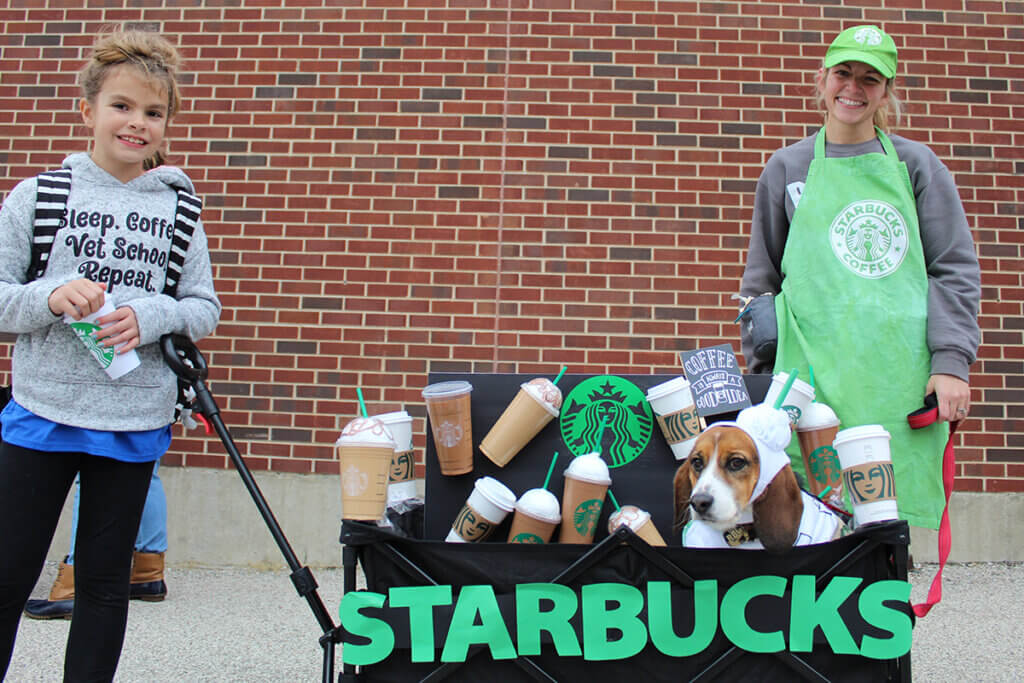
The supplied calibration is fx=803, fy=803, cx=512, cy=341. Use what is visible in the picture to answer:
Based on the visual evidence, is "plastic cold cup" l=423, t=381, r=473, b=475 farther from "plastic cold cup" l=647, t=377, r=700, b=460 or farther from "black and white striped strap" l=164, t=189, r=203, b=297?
"black and white striped strap" l=164, t=189, r=203, b=297

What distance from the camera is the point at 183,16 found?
4.77 meters

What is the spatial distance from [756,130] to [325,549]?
11.1ft

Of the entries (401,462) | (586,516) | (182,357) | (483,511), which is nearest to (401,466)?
(401,462)

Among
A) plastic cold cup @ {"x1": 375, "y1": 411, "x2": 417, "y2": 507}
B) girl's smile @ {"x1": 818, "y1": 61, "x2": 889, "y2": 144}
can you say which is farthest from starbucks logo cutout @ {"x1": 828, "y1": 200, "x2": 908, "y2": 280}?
plastic cold cup @ {"x1": 375, "y1": 411, "x2": 417, "y2": 507}

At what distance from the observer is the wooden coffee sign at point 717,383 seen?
2.03 meters

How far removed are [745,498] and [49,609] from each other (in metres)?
3.20

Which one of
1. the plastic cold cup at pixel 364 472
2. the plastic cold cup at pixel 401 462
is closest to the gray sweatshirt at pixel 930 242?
the plastic cold cup at pixel 401 462

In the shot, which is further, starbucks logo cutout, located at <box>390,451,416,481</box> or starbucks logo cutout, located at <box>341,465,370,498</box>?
starbucks logo cutout, located at <box>390,451,416,481</box>

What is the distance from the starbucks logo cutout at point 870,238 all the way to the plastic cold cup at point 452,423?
1.11 m

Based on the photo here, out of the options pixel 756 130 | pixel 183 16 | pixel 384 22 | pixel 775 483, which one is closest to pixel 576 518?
pixel 775 483

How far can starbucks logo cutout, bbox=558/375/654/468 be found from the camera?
2.10 metres

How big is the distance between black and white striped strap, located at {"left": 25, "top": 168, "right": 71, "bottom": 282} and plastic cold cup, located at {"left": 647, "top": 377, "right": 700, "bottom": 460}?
160cm

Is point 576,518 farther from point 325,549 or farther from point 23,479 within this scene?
point 325,549

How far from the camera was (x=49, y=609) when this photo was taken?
3510 mm
